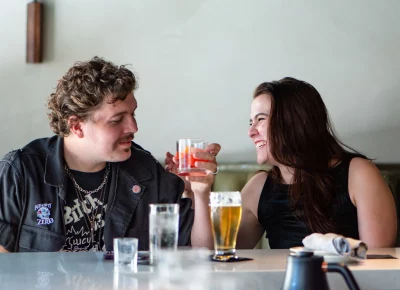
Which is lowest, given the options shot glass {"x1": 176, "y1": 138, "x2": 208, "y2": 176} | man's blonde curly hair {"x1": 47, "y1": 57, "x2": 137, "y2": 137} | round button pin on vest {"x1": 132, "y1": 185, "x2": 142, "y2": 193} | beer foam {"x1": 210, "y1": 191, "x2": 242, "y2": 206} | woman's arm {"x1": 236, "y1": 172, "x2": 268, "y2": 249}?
woman's arm {"x1": 236, "y1": 172, "x2": 268, "y2": 249}

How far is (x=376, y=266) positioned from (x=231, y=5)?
2012mm

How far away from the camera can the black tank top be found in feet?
7.51

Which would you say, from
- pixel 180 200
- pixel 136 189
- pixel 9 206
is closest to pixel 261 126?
pixel 180 200

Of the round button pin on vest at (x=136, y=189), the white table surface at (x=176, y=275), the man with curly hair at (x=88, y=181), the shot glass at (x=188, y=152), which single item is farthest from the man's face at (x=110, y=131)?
the white table surface at (x=176, y=275)

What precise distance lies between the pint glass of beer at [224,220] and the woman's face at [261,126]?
0.79m

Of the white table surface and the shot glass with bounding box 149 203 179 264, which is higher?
the shot glass with bounding box 149 203 179 264

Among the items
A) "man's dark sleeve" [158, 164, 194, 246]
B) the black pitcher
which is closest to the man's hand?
"man's dark sleeve" [158, 164, 194, 246]

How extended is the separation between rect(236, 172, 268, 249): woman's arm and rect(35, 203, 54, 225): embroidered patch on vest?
28.1 inches

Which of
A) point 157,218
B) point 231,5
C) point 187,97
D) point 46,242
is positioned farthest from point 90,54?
point 157,218

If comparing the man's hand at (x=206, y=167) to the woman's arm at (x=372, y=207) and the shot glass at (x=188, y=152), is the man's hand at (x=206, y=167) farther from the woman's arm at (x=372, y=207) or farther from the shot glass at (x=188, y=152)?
the woman's arm at (x=372, y=207)

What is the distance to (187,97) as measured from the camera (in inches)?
128

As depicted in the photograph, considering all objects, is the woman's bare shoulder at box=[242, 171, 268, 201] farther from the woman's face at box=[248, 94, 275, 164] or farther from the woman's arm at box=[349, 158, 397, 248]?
the woman's arm at box=[349, 158, 397, 248]

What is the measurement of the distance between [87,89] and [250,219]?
783 mm

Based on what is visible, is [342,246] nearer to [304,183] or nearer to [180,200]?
[304,183]
